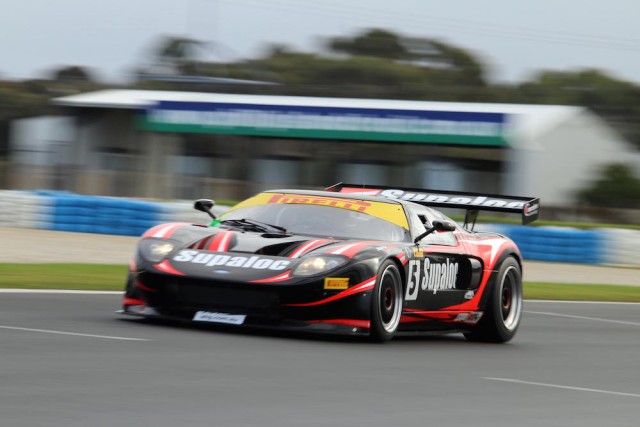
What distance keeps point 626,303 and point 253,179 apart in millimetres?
22142

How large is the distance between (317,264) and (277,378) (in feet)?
6.24

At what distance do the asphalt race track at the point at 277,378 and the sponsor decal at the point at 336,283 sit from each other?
389 millimetres

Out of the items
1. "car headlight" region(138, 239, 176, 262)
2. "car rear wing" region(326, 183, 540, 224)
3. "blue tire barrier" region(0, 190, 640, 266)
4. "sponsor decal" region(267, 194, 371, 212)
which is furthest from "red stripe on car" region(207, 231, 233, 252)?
"blue tire barrier" region(0, 190, 640, 266)

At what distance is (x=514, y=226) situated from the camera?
25.0 m

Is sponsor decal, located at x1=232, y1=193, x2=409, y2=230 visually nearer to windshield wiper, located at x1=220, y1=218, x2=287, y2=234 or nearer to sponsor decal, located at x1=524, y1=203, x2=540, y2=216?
windshield wiper, located at x1=220, y1=218, x2=287, y2=234

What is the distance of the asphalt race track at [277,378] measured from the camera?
200 inches

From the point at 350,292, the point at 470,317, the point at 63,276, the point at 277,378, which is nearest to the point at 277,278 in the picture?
the point at 350,292

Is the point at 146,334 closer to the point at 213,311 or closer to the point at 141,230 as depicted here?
the point at 213,311

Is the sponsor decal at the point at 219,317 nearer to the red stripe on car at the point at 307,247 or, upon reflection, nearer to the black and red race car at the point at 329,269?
the black and red race car at the point at 329,269

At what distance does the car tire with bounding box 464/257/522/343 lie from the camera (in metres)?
9.95

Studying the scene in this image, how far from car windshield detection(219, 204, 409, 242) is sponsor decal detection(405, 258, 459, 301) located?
279 millimetres

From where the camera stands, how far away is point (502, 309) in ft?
33.3

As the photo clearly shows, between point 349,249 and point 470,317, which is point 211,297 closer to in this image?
point 349,249

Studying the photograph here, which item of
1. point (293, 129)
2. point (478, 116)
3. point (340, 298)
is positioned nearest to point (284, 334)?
point (340, 298)
